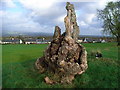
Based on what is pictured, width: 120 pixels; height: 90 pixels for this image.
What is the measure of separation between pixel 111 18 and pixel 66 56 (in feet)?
104

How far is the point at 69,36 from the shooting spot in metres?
11.0

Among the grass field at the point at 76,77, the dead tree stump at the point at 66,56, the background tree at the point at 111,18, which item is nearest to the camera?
the dead tree stump at the point at 66,56

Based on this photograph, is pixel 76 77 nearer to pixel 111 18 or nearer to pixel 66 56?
pixel 66 56

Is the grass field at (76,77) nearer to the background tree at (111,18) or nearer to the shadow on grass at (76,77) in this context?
the shadow on grass at (76,77)

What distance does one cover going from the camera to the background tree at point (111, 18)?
39.6 metres

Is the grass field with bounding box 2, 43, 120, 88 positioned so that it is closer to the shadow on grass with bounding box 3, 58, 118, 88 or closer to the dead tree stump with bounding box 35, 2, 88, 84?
the shadow on grass with bounding box 3, 58, 118, 88

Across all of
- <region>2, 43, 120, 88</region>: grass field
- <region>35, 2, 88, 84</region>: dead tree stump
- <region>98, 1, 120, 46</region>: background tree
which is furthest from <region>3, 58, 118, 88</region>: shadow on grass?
<region>98, 1, 120, 46</region>: background tree

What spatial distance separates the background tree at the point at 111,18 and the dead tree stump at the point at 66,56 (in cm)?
2892

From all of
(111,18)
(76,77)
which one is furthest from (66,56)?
(111,18)

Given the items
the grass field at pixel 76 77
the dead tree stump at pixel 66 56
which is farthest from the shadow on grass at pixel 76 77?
the dead tree stump at pixel 66 56

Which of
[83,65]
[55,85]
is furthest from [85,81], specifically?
[55,85]

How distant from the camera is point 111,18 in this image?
4069 centimetres

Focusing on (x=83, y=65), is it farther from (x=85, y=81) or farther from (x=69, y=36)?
(x=69, y=36)

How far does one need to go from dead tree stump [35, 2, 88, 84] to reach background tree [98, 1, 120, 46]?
28.9m
